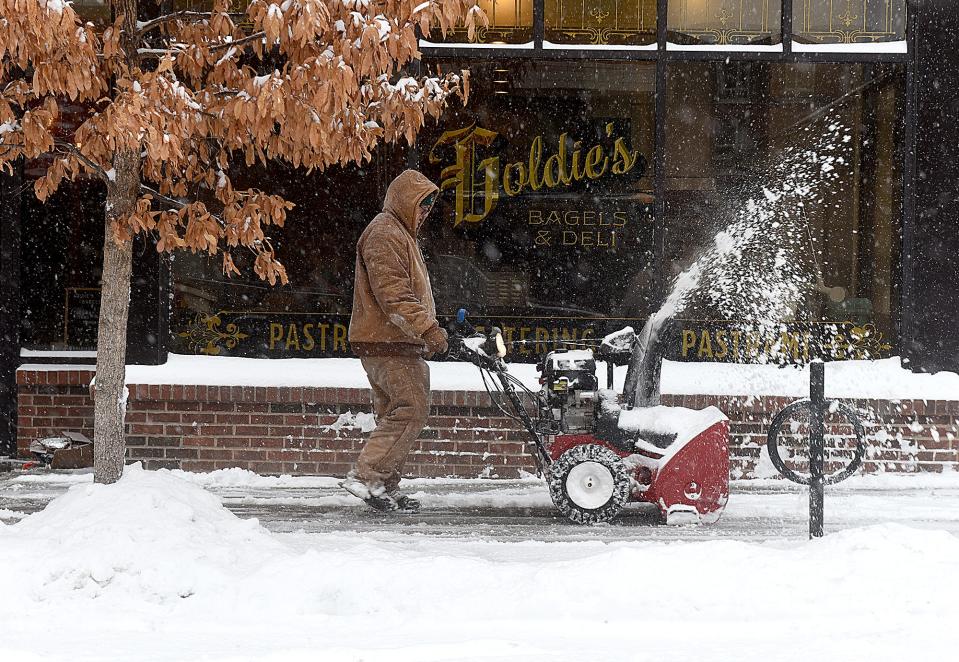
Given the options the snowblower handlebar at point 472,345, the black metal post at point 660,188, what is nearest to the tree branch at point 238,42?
the snowblower handlebar at point 472,345

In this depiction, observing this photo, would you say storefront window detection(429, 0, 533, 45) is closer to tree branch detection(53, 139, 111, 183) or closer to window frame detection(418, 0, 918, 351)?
window frame detection(418, 0, 918, 351)

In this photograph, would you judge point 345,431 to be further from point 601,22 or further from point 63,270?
point 601,22

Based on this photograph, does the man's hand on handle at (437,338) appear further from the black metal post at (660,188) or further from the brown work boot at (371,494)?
the black metal post at (660,188)

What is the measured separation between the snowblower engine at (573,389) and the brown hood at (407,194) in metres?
1.38

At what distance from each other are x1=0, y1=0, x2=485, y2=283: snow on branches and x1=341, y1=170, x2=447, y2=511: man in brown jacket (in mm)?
811

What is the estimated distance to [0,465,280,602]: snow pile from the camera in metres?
4.29

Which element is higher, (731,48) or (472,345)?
(731,48)

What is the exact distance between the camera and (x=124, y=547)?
14.6 ft

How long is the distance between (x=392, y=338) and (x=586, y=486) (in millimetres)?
1554

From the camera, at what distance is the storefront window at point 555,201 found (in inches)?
317

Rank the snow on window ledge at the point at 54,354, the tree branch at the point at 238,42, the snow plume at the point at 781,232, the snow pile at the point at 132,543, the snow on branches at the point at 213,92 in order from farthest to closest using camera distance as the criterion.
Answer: the snow plume at the point at 781,232, the snow on window ledge at the point at 54,354, the tree branch at the point at 238,42, the snow on branches at the point at 213,92, the snow pile at the point at 132,543

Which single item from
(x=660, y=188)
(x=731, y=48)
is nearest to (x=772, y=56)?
(x=731, y=48)

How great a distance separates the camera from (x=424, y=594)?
432 centimetres

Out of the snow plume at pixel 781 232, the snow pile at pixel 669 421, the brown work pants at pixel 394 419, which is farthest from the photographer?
the snow plume at pixel 781 232
